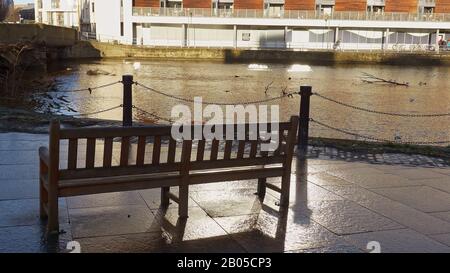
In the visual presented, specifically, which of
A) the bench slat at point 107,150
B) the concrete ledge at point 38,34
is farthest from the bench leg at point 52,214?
the concrete ledge at point 38,34

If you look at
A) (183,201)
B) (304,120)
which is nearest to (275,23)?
(304,120)

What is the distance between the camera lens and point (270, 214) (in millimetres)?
5949

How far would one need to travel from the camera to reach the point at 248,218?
579cm

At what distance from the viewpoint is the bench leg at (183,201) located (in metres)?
5.49

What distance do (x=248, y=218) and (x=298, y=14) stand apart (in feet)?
241

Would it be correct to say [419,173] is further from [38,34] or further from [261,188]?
[38,34]

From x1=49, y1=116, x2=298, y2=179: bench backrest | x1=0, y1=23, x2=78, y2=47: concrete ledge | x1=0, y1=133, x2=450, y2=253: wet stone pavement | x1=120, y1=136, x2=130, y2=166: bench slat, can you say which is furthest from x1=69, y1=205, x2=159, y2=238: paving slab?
x1=0, y1=23, x2=78, y2=47: concrete ledge

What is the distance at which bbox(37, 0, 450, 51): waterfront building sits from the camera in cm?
7538

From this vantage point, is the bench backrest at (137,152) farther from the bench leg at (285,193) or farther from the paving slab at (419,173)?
the paving slab at (419,173)

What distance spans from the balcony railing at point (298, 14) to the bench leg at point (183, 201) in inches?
2806

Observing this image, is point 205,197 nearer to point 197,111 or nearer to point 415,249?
point 415,249

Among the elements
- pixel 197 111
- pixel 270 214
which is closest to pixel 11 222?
pixel 270 214

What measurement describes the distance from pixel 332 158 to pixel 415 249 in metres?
4.50
